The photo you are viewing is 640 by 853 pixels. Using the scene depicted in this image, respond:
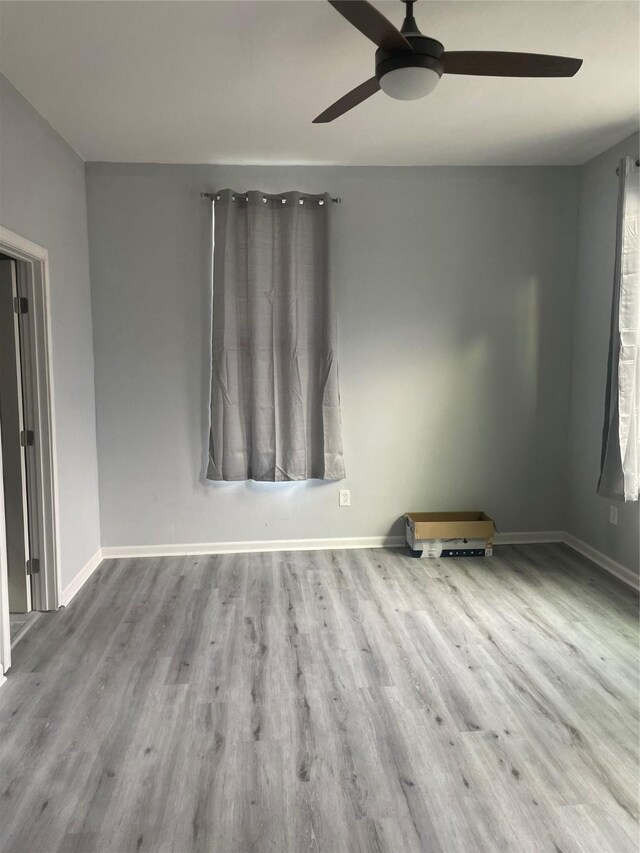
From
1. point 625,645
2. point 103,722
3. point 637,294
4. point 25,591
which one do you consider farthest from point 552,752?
point 25,591

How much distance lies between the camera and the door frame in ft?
9.93

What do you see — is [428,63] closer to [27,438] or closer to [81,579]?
[27,438]

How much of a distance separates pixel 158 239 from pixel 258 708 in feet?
9.84

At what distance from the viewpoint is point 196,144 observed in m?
3.51

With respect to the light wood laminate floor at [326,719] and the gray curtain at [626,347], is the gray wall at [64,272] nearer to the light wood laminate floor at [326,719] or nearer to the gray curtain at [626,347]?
the light wood laminate floor at [326,719]

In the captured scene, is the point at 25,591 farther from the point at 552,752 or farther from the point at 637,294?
the point at 637,294

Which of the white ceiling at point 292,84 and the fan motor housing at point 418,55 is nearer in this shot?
the fan motor housing at point 418,55

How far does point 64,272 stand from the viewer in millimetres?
3414

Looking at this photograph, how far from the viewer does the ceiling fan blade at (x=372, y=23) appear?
1578mm

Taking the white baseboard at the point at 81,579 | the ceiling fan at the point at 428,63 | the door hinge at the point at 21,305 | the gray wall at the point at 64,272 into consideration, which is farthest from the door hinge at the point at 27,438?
the ceiling fan at the point at 428,63

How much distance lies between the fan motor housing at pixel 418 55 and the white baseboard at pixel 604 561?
3048mm

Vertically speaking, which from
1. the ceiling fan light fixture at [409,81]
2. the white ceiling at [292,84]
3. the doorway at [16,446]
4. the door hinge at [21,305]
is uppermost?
the white ceiling at [292,84]

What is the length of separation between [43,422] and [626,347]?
3.29 metres

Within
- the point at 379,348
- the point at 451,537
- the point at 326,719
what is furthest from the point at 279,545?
the point at 326,719
